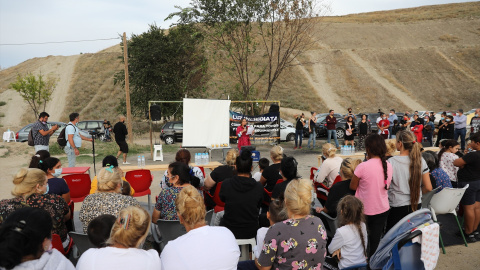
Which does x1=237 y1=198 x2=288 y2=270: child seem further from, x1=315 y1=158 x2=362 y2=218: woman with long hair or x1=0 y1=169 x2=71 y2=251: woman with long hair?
x1=0 y1=169 x2=71 y2=251: woman with long hair

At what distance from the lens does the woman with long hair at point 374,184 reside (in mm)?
3912

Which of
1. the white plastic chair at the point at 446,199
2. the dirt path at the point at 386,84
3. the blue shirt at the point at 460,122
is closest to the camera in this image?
the white plastic chair at the point at 446,199

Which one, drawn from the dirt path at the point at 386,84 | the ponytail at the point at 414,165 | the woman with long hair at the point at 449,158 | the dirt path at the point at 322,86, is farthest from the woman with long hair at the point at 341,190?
the dirt path at the point at 386,84

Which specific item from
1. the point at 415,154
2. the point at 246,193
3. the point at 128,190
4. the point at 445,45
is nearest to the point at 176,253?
the point at 246,193

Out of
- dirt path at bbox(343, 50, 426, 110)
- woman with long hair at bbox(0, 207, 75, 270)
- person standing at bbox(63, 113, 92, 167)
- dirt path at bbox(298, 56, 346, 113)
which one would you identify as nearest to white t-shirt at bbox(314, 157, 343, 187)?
woman with long hair at bbox(0, 207, 75, 270)

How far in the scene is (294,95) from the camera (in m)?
39.4

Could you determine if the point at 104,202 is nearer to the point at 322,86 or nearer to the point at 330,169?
the point at 330,169

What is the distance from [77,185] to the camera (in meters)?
5.79

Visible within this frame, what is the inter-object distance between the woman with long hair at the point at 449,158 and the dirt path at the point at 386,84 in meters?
37.0

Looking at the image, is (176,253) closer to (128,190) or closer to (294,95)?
(128,190)

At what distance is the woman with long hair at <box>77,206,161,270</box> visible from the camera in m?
2.33

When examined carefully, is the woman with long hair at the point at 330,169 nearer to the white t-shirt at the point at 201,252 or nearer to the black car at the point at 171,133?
the white t-shirt at the point at 201,252

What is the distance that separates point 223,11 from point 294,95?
19.9 meters

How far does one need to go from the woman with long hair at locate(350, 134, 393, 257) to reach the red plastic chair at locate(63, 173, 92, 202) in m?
4.30
